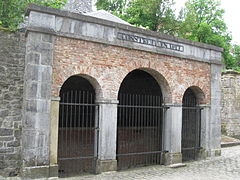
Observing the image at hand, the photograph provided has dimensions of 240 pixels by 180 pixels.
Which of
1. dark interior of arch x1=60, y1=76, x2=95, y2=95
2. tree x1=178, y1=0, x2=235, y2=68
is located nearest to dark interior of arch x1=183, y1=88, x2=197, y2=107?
dark interior of arch x1=60, y1=76, x2=95, y2=95

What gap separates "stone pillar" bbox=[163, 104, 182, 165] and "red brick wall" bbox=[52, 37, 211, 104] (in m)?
0.43

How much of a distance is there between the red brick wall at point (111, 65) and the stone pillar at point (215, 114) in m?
0.84

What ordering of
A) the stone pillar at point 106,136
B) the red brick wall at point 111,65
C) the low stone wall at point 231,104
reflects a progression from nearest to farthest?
the red brick wall at point 111,65 < the stone pillar at point 106,136 < the low stone wall at point 231,104

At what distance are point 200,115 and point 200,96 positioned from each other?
0.71 m

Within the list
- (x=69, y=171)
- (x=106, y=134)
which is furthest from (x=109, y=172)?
(x=69, y=171)

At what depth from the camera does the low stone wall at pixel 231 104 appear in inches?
646

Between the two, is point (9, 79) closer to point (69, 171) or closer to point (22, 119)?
point (22, 119)

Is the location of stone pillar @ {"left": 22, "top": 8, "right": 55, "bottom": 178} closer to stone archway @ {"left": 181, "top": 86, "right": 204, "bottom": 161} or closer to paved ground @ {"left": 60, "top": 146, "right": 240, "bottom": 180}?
paved ground @ {"left": 60, "top": 146, "right": 240, "bottom": 180}

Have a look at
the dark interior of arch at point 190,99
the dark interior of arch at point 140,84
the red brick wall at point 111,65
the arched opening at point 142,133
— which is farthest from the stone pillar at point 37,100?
the dark interior of arch at point 190,99

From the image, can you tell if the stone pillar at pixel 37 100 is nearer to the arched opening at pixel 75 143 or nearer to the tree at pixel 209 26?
the arched opening at pixel 75 143

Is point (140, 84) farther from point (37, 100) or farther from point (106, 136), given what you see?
point (37, 100)

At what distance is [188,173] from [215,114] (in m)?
3.48

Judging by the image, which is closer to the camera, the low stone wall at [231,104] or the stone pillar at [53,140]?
the stone pillar at [53,140]

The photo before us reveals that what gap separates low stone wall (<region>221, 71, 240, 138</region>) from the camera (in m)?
16.4
